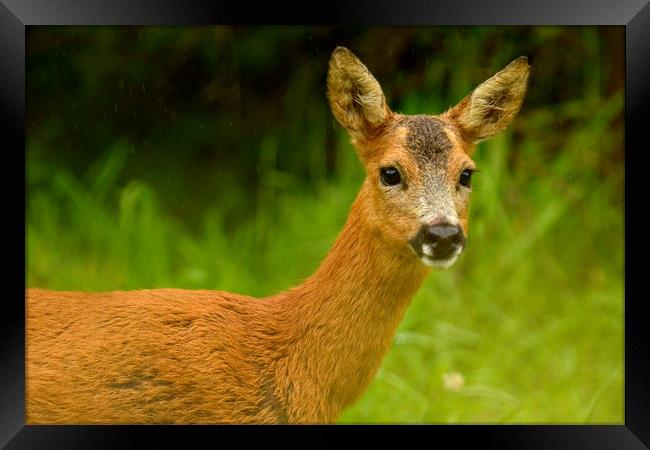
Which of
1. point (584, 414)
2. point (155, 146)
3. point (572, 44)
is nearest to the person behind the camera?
point (584, 414)

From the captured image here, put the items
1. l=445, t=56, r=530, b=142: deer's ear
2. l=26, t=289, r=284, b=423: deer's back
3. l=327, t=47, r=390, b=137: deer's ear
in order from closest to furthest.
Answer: l=26, t=289, r=284, b=423: deer's back
l=327, t=47, r=390, b=137: deer's ear
l=445, t=56, r=530, b=142: deer's ear

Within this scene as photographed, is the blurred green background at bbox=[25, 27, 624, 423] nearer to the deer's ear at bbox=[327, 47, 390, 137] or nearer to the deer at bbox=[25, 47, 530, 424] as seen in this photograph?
the deer at bbox=[25, 47, 530, 424]

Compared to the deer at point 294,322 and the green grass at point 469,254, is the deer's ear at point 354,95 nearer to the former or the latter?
the deer at point 294,322

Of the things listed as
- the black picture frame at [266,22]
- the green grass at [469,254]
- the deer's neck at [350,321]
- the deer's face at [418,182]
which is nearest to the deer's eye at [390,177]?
the deer's face at [418,182]

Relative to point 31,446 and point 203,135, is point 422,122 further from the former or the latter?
point 203,135

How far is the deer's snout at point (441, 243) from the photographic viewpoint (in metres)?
3.73

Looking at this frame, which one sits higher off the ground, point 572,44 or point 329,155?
point 572,44

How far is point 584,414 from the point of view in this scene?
194 inches

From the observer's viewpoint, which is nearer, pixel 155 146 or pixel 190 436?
pixel 190 436

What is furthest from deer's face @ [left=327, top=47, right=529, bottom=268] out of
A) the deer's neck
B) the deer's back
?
the deer's back

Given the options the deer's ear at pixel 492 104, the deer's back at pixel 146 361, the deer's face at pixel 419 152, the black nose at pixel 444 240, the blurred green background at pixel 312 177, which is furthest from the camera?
the blurred green background at pixel 312 177

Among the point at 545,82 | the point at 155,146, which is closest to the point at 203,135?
the point at 155,146

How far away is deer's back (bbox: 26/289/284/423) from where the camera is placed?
3.94 meters

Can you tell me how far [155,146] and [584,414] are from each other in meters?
2.90
